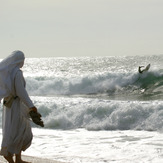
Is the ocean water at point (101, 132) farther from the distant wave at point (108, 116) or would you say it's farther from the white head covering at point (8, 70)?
the white head covering at point (8, 70)

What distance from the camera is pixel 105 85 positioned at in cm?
2872

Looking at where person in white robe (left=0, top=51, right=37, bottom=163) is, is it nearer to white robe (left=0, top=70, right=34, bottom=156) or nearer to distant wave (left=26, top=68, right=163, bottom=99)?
white robe (left=0, top=70, right=34, bottom=156)

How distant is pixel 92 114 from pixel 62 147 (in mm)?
4607

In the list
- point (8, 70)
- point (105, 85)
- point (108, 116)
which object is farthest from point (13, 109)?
point (105, 85)

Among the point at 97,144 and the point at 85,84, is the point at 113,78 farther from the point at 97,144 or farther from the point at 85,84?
the point at 97,144

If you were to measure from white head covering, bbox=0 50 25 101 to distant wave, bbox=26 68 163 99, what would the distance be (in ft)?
62.4

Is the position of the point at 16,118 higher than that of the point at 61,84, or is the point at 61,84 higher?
the point at 16,118

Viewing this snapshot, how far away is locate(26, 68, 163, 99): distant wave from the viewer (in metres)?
26.0

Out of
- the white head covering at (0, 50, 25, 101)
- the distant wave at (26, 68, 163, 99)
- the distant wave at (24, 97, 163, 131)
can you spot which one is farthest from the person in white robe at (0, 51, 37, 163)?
the distant wave at (26, 68, 163, 99)

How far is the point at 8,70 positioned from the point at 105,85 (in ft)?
77.2

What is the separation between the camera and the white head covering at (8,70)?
530 centimetres

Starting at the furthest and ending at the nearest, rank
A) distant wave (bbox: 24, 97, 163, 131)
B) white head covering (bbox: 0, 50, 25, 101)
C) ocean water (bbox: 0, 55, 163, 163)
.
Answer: distant wave (bbox: 24, 97, 163, 131)
ocean water (bbox: 0, 55, 163, 163)
white head covering (bbox: 0, 50, 25, 101)

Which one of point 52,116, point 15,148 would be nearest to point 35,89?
point 52,116

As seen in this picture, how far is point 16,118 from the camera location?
5359mm
